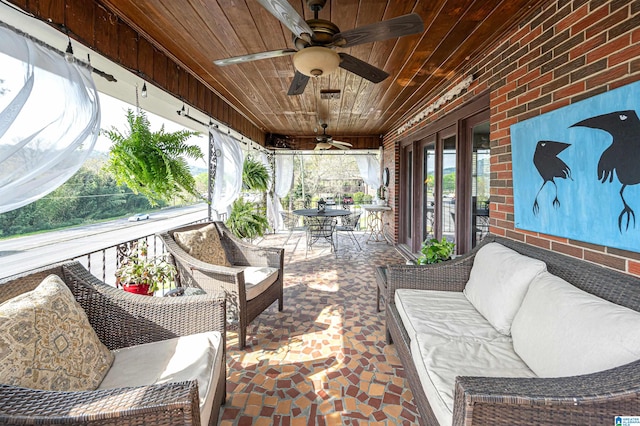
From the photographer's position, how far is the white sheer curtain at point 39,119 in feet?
4.25

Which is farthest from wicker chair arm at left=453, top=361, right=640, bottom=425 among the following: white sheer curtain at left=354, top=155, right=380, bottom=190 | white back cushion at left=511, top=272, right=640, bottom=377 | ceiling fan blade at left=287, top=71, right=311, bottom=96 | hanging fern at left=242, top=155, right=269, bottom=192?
white sheer curtain at left=354, top=155, right=380, bottom=190

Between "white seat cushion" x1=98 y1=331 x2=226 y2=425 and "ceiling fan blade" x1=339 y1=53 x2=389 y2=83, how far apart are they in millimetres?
1852

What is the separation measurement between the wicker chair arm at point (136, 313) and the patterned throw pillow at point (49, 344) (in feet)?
0.64

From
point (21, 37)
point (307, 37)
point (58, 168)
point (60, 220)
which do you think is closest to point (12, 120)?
point (58, 168)

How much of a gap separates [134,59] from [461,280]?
3.06 m

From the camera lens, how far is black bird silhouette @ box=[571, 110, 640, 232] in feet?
4.12

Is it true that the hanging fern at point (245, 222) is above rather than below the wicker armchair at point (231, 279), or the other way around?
above

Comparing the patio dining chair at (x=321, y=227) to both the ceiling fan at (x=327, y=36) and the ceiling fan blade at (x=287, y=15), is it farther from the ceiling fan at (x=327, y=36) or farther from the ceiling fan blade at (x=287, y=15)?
the ceiling fan blade at (x=287, y=15)

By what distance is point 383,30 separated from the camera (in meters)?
1.60

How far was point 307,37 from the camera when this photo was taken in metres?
1.62

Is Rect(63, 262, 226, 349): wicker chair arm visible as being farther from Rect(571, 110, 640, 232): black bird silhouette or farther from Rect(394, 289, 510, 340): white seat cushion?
Rect(571, 110, 640, 232): black bird silhouette

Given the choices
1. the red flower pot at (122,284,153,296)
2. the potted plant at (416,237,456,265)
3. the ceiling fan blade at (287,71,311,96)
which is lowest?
the red flower pot at (122,284,153,296)

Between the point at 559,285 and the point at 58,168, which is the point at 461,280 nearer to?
the point at 559,285

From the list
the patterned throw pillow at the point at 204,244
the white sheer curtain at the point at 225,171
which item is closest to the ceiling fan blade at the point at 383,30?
the patterned throw pillow at the point at 204,244
